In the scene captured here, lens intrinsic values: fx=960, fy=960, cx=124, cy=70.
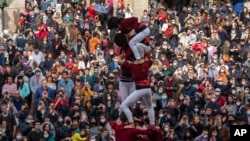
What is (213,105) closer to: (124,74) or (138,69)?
(124,74)

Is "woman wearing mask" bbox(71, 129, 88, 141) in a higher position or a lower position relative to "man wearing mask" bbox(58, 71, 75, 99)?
lower

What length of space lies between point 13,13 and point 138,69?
16.6 metres

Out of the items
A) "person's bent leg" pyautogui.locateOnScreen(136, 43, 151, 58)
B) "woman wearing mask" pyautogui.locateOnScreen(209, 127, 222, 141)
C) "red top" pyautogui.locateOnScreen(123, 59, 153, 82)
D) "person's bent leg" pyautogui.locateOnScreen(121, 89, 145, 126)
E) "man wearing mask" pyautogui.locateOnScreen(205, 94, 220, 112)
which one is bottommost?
"woman wearing mask" pyautogui.locateOnScreen(209, 127, 222, 141)

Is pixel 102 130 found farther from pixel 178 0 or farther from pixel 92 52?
pixel 178 0

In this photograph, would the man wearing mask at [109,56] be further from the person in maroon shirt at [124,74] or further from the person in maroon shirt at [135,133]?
the person in maroon shirt at [135,133]

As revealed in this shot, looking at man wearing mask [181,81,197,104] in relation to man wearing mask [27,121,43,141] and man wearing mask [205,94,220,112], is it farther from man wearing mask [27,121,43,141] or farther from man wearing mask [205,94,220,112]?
man wearing mask [27,121,43,141]

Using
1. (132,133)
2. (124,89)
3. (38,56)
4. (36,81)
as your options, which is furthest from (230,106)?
(132,133)

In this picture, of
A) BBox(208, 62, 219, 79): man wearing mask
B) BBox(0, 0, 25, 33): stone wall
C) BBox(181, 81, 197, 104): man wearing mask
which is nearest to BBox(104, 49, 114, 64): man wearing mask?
BBox(208, 62, 219, 79): man wearing mask

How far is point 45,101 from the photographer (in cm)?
2773

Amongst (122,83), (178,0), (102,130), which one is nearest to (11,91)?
(102,130)

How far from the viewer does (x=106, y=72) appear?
30.1 metres

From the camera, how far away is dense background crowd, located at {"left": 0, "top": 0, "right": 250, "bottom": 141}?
2697 cm

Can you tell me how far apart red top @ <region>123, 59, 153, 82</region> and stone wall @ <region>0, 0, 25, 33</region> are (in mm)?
15913

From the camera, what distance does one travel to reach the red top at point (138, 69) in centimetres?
2031
